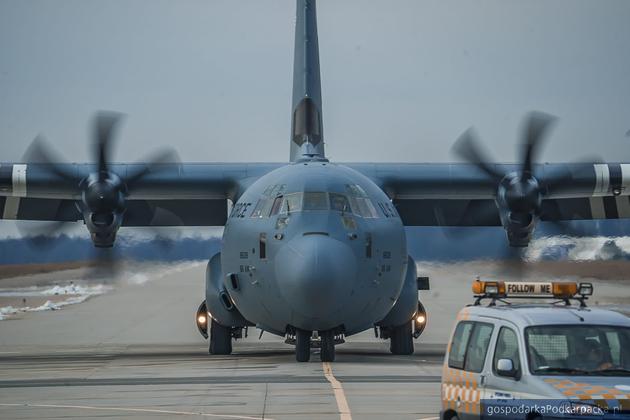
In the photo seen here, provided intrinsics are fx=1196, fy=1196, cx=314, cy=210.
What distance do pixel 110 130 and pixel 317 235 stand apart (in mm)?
8815

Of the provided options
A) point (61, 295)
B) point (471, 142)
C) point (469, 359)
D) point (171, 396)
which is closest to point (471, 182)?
point (471, 142)

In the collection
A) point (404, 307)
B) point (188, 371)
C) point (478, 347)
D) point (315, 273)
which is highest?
point (315, 273)

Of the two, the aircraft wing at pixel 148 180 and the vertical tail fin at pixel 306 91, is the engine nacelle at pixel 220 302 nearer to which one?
the aircraft wing at pixel 148 180

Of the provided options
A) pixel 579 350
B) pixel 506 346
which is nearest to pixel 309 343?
pixel 506 346

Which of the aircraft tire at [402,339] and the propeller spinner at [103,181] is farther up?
the propeller spinner at [103,181]

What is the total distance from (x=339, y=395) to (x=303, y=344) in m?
6.13

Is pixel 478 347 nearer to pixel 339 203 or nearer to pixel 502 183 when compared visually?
pixel 339 203

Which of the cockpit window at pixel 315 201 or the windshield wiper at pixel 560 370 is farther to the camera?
the cockpit window at pixel 315 201

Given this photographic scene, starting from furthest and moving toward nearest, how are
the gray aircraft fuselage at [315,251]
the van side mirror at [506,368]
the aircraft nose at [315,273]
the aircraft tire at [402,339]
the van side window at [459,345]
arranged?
the aircraft tire at [402,339] < the gray aircraft fuselage at [315,251] < the aircraft nose at [315,273] < the van side window at [459,345] < the van side mirror at [506,368]

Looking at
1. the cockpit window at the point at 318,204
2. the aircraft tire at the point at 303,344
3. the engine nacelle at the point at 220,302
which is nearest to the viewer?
the cockpit window at the point at 318,204

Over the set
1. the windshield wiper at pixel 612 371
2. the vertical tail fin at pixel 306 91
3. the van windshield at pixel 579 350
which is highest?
the vertical tail fin at pixel 306 91

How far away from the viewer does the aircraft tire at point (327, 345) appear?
74.5 feet

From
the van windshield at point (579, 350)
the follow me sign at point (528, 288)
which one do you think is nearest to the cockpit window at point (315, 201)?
the follow me sign at point (528, 288)

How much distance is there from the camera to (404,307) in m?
25.7
